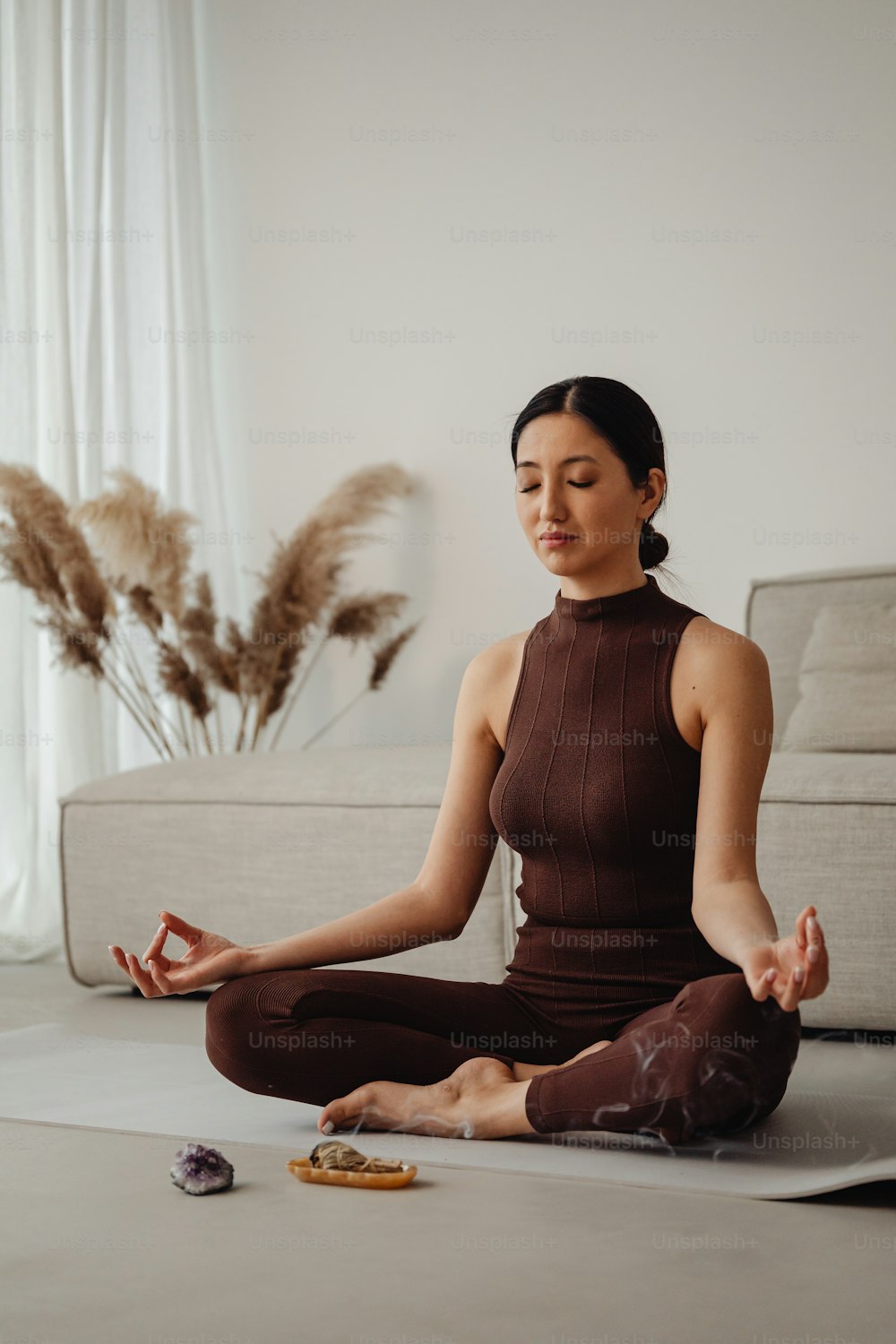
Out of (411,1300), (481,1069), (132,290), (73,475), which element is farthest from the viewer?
(132,290)

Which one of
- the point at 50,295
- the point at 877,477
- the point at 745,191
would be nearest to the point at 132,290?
the point at 50,295

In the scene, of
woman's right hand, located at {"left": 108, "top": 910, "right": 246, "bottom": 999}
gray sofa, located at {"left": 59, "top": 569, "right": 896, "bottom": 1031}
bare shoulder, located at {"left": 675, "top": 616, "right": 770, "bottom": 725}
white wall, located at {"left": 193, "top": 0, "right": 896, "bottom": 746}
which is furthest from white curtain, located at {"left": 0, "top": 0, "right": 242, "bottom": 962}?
bare shoulder, located at {"left": 675, "top": 616, "right": 770, "bottom": 725}

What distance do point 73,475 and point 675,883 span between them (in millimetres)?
2313

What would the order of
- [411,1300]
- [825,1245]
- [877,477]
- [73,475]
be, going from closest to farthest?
[411,1300], [825,1245], [877,477], [73,475]

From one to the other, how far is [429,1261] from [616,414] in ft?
3.14

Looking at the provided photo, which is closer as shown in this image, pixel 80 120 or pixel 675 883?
pixel 675 883

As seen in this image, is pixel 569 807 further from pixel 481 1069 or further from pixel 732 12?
pixel 732 12

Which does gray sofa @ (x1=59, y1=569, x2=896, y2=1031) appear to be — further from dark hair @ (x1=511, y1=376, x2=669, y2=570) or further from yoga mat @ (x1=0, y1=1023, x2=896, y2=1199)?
dark hair @ (x1=511, y1=376, x2=669, y2=570)

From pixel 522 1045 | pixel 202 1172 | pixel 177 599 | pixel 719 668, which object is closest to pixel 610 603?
pixel 719 668

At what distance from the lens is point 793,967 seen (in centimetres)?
135

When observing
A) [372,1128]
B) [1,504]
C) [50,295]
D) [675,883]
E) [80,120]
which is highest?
[80,120]

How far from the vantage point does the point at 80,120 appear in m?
3.67

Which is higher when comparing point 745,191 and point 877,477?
point 745,191

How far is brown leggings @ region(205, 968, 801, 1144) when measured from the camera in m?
1.50
